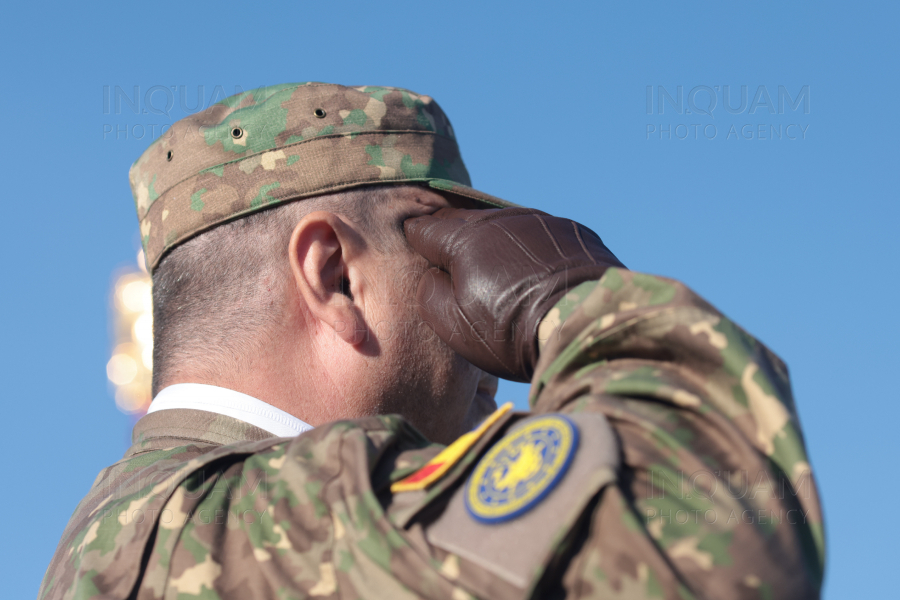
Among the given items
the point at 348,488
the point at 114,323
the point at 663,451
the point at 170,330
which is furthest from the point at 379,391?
the point at 114,323

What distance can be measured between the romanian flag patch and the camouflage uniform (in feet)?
0.04

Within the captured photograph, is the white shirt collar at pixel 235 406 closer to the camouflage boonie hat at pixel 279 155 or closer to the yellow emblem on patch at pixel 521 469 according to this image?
the camouflage boonie hat at pixel 279 155

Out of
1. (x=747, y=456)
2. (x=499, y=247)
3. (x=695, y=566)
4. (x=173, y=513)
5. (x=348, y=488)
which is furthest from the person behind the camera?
(x=499, y=247)

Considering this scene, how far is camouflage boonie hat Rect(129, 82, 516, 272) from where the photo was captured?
278 centimetres

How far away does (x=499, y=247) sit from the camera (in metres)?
2.33

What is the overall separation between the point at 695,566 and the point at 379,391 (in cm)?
137

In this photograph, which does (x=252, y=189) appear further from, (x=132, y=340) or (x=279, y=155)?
(x=132, y=340)

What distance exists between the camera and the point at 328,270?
262cm

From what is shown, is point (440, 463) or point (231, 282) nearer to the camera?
point (440, 463)

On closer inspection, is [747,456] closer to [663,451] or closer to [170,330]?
[663,451]

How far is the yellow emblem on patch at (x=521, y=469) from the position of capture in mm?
1471

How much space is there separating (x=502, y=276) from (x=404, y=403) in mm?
633

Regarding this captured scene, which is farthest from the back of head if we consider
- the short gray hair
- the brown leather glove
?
the brown leather glove

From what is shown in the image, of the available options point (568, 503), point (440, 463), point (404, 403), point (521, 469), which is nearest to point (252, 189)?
point (404, 403)
